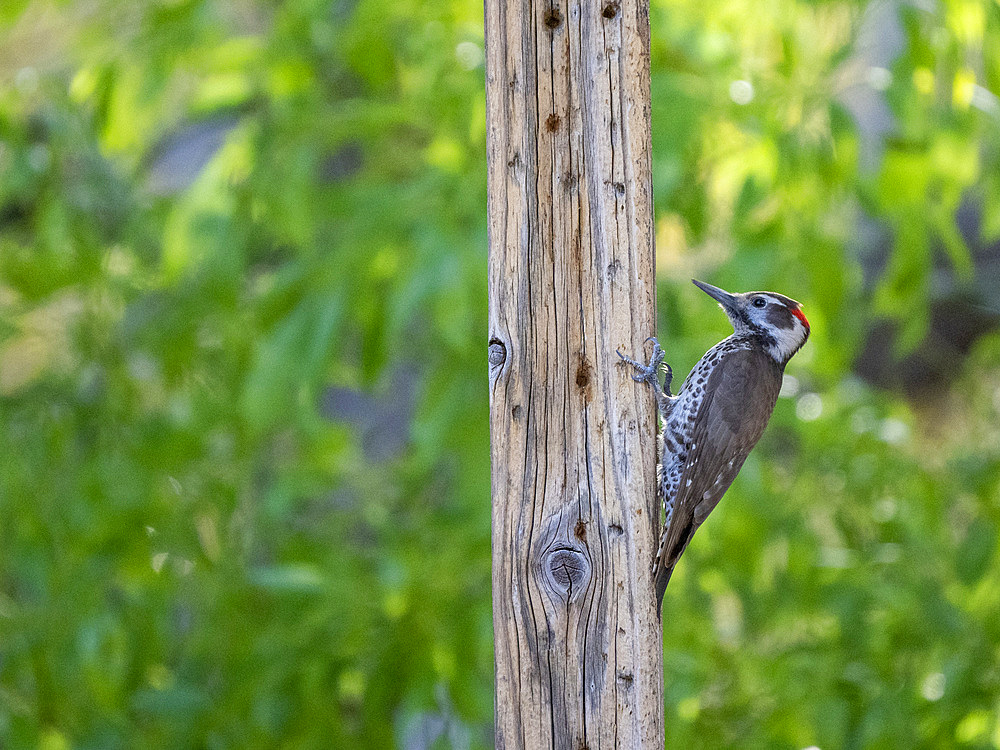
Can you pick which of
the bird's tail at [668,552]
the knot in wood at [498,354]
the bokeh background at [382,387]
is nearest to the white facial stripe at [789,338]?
the bokeh background at [382,387]

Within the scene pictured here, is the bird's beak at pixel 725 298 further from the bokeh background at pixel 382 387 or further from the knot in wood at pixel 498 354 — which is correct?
the knot in wood at pixel 498 354

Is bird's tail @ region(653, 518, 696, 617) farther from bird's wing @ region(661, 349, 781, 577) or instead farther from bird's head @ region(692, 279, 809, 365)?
bird's head @ region(692, 279, 809, 365)

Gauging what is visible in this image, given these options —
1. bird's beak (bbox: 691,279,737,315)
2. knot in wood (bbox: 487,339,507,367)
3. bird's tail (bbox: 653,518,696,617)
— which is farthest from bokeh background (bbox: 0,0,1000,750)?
knot in wood (bbox: 487,339,507,367)

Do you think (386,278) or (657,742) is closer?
(657,742)

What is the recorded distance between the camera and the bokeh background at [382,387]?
2.72 meters

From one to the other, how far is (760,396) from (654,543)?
0.74 meters

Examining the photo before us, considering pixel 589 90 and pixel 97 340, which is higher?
pixel 97 340

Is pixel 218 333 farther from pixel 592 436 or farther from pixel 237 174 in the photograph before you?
pixel 592 436

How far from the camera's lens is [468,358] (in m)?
2.81

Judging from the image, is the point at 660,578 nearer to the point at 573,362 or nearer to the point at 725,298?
the point at 573,362

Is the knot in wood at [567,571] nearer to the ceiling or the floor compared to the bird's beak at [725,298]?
nearer to the floor

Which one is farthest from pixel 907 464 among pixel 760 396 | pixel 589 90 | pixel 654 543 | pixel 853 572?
pixel 589 90

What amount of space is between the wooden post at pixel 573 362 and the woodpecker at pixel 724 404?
444 mm

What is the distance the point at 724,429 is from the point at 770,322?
29 cm
